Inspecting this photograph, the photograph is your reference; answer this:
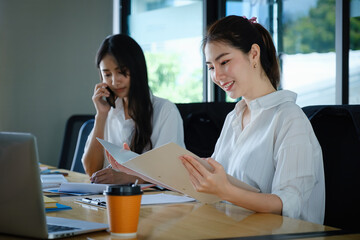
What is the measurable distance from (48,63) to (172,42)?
1.05 m

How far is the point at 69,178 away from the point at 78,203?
780 mm

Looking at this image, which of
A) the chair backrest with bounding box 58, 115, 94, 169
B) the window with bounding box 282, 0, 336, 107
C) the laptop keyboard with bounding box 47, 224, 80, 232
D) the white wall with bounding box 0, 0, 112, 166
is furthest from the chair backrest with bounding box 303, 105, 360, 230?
the white wall with bounding box 0, 0, 112, 166

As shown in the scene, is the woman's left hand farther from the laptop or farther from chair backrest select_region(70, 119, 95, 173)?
chair backrest select_region(70, 119, 95, 173)

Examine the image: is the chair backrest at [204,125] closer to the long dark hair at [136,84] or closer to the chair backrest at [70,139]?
Answer: the long dark hair at [136,84]

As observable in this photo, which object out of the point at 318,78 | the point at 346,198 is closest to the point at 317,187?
the point at 346,198

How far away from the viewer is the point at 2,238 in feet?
3.51

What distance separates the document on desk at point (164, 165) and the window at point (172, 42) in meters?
2.84

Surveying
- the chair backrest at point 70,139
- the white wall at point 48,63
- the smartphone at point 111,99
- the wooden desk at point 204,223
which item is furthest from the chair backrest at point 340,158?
the white wall at point 48,63

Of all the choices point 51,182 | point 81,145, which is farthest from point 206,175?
point 81,145

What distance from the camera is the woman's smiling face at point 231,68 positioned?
167 cm

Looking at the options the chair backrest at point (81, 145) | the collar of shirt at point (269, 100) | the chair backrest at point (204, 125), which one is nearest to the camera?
the collar of shirt at point (269, 100)

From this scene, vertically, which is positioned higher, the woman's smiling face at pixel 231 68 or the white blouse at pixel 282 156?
the woman's smiling face at pixel 231 68

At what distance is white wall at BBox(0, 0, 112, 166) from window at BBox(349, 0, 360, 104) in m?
2.12

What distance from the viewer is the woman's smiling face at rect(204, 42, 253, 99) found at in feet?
5.49
